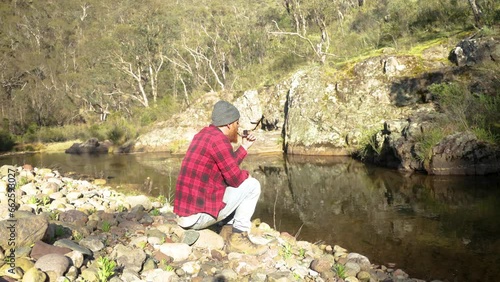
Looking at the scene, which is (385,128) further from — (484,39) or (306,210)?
(306,210)

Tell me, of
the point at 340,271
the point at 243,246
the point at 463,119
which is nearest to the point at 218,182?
the point at 243,246

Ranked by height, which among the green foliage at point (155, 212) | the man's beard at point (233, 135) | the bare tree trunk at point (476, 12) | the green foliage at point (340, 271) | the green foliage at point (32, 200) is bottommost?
the green foliage at point (340, 271)

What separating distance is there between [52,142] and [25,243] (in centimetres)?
3365

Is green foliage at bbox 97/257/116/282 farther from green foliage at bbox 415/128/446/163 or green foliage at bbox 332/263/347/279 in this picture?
green foliage at bbox 415/128/446/163

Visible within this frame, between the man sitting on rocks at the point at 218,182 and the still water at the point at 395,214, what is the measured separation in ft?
7.77

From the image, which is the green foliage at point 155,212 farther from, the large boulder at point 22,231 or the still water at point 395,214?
the large boulder at point 22,231

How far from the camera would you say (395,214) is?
775 cm

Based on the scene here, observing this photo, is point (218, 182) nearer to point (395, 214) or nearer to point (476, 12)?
point (395, 214)

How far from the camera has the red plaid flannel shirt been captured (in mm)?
3997

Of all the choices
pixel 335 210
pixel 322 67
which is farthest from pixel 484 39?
pixel 335 210

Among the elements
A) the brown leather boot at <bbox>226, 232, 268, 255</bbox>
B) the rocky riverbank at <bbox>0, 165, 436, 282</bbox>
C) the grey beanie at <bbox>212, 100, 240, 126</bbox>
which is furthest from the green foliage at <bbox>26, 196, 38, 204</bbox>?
the grey beanie at <bbox>212, 100, 240, 126</bbox>

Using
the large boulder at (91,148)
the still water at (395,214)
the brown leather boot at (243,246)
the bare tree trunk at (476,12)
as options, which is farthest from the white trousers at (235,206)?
the large boulder at (91,148)

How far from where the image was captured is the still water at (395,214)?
17.9ft

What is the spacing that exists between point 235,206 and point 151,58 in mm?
38334
